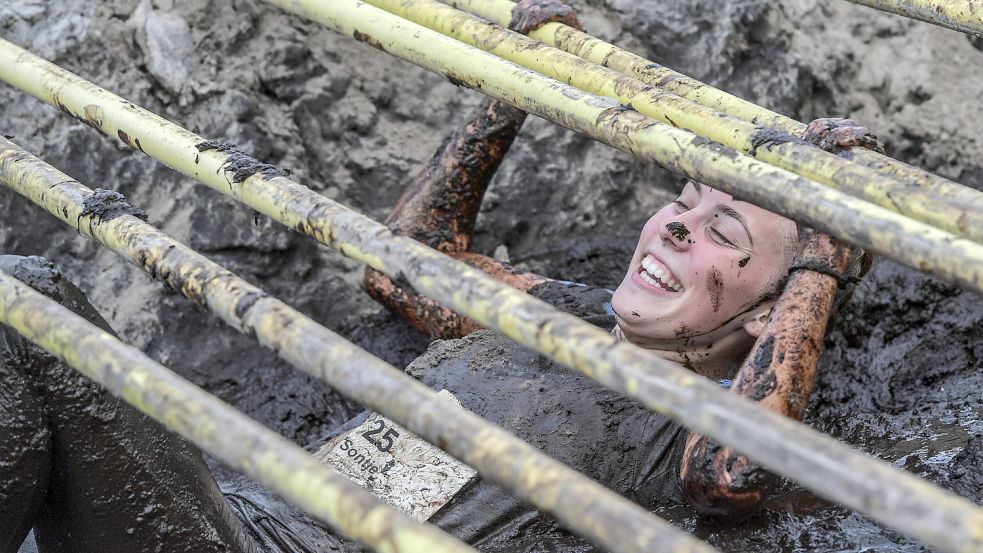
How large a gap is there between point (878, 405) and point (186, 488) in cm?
146

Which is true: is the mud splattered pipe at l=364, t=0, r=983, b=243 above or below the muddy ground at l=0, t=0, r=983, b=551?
above

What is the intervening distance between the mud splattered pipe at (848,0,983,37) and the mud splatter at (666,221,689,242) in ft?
1.65

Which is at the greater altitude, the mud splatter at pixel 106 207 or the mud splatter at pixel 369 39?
the mud splatter at pixel 369 39

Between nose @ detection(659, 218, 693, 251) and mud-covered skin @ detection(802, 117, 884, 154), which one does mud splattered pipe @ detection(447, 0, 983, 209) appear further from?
nose @ detection(659, 218, 693, 251)

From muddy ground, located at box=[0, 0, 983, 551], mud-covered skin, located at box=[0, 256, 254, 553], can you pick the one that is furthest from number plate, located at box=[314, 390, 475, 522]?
muddy ground, located at box=[0, 0, 983, 551]

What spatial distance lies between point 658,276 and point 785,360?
34 centimetres

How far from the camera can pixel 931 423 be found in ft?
7.97

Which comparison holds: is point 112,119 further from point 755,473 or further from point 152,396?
point 755,473

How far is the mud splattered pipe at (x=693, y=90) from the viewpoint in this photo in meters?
1.58

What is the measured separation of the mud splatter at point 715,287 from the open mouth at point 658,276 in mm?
54

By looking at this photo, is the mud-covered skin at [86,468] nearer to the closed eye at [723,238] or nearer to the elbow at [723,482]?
the elbow at [723,482]

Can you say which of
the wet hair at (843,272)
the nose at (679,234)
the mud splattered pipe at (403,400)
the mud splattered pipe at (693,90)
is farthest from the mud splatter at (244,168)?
the wet hair at (843,272)

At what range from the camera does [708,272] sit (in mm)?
2223

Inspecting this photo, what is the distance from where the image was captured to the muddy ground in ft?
9.03
